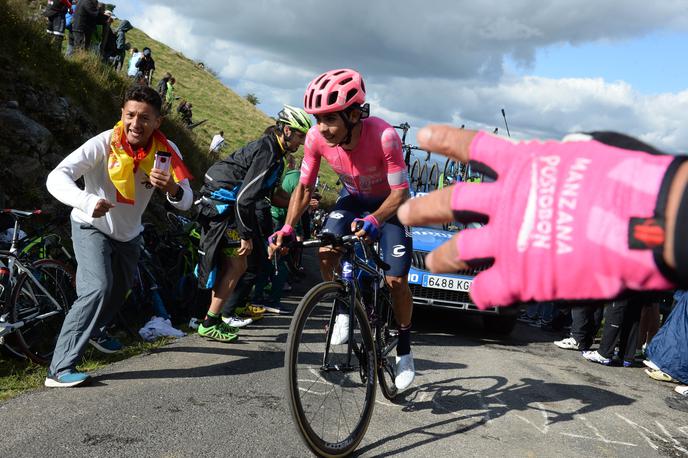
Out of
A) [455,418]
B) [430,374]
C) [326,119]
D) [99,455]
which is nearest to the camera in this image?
[99,455]

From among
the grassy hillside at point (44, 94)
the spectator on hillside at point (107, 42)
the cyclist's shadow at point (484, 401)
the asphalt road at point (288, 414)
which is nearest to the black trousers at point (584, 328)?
the asphalt road at point (288, 414)

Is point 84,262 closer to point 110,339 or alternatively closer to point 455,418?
point 110,339

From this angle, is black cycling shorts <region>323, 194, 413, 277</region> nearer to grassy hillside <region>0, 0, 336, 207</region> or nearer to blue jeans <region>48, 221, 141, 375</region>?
blue jeans <region>48, 221, 141, 375</region>

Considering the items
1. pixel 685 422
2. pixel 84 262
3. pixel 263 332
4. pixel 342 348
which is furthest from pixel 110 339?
pixel 685 422

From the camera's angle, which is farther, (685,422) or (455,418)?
(685,422)

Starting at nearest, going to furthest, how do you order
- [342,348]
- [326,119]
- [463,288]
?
1. [342,348]
2. [326,119]
3. [463,288]

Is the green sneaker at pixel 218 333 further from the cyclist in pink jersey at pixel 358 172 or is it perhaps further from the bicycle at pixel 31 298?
the cyclist in pink jersey at pixel 358 172

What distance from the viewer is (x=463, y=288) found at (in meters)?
8.48

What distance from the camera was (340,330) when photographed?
13.5 feet

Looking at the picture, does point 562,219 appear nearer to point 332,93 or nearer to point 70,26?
point 332,93

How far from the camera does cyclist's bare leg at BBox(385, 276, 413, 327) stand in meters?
4.88

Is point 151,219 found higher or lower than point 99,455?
higher

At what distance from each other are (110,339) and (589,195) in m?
5.10

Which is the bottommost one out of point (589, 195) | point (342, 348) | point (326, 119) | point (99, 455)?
point (99, 455)
